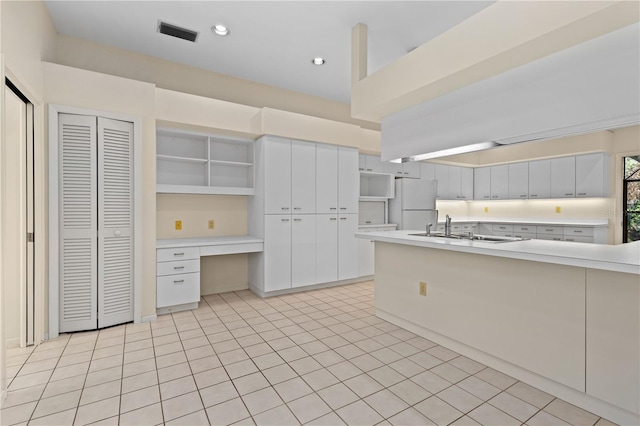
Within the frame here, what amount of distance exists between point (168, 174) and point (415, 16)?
3.29m

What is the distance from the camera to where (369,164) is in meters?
5.27

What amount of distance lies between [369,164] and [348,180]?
0.68 metres

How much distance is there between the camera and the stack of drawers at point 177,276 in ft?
11.4

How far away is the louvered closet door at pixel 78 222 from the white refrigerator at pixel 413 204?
14.0 feet

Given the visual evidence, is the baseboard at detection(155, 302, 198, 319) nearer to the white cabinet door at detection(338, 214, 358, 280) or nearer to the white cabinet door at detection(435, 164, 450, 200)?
the white cabinet door at detection(338, 214, 358, 280)

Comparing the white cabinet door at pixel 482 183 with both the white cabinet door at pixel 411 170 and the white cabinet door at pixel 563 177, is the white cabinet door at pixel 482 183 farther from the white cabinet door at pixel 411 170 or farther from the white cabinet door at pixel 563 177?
the white cabinet door at pixel 411 170

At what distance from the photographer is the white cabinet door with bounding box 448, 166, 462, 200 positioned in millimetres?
6605

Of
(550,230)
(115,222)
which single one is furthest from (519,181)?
(115,222)

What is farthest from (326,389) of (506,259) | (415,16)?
(415,16)

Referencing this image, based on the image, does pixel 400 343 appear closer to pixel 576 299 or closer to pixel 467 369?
pixel 467 369

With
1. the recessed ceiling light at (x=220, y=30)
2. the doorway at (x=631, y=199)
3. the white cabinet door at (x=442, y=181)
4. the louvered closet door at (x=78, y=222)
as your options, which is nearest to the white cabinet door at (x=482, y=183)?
the white cabinet door at (x=442, y=181)

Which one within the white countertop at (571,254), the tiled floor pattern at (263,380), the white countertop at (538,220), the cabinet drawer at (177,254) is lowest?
the tiled floor pattern at (263,380)

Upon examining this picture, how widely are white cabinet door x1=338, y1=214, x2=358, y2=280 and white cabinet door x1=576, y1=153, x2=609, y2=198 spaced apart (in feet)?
13.2

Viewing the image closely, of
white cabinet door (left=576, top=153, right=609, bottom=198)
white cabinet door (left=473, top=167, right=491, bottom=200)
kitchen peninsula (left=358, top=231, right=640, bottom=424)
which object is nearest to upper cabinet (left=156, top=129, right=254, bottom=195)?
kitchen peninsula (left=358, top=231, right=640, bottom=424)
